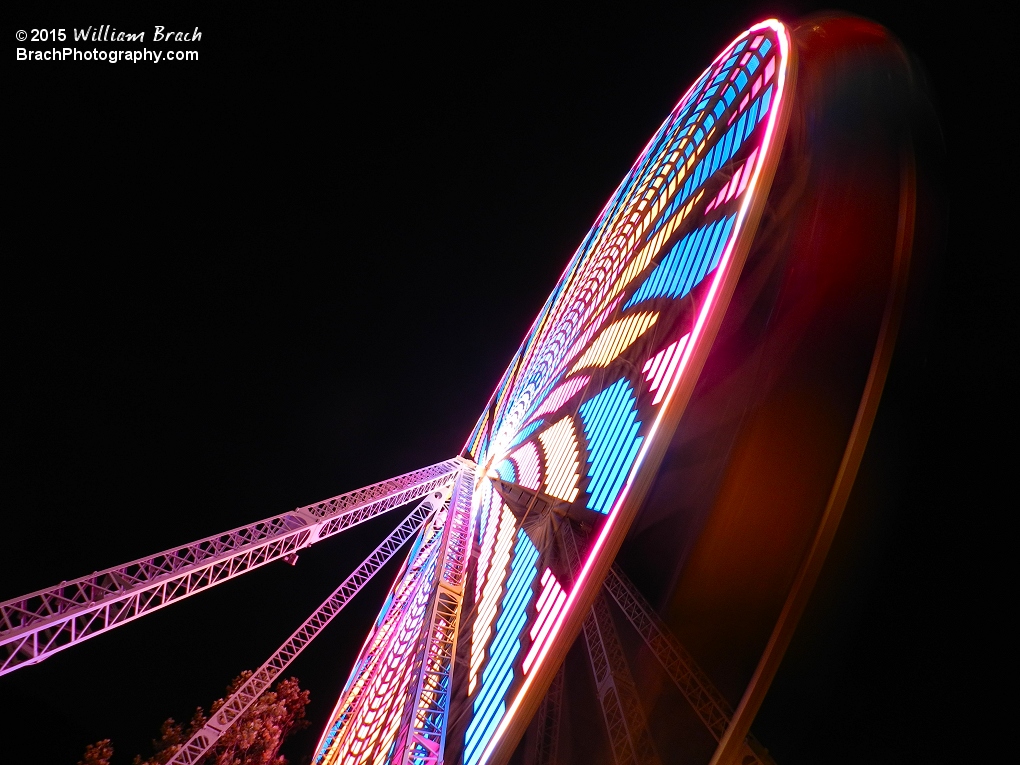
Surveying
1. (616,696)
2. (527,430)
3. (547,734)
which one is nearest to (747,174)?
(527,430)

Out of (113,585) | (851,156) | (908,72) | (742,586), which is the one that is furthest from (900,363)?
(113,585)

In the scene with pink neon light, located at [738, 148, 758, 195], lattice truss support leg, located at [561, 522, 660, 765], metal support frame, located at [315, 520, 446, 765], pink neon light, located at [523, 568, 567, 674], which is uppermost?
pink neon light, located at [738, 148, 758, 195]

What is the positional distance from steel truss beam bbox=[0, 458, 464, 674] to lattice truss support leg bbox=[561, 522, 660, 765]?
679 cm

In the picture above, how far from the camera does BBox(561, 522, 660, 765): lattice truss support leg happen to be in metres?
6.11

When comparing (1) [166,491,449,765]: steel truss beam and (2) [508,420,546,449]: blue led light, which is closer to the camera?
(2) [508,420,546,449]: blue led light

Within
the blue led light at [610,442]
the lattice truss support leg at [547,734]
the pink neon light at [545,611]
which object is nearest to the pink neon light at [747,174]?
the blue led light at [610,442]

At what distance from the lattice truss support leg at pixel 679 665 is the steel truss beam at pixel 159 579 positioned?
719cm

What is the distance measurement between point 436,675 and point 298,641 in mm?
13552

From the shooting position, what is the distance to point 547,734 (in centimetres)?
694

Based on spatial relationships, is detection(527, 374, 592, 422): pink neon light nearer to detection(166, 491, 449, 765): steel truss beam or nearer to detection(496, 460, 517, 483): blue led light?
detection(496, 460, 517, 483): blue led light

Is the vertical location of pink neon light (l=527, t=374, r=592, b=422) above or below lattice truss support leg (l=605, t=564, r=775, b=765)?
above

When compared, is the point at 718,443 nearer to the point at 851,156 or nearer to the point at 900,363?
the point at 900,363

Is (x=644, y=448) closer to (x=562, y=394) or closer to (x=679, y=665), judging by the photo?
(x=562, y=394)

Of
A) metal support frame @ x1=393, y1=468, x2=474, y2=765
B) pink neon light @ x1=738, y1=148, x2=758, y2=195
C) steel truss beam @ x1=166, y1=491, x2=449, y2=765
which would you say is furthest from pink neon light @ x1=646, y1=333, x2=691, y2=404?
steel truss beam @ x1=166, y1=491, x2=449, y2=765
